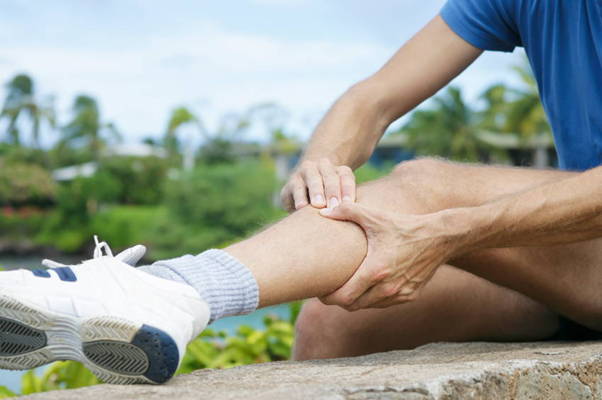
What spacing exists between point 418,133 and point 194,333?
32.9 m

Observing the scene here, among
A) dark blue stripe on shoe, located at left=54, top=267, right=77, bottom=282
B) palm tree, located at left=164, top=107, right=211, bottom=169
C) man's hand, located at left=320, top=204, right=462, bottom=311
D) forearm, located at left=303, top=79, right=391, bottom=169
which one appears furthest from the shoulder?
palm tree, located at left=164, top=107, right=211, bottom=169

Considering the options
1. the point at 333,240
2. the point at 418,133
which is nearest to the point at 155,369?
the point at 333,240

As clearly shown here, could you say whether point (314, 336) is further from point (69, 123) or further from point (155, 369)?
point (69, 123)

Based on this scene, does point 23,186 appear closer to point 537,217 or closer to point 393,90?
point 393,90

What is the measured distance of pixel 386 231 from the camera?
55.7 inches

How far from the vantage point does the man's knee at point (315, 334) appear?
1.84 meters

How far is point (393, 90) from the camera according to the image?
6.86 feet

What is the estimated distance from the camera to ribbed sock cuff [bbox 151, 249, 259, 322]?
4.21 ft

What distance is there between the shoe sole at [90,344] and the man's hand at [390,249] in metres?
0.41

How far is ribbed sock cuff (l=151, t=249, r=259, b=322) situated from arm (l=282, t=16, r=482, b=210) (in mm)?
707

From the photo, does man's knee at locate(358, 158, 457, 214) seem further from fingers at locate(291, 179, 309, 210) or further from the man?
fingers at locate(291, 179, 309, 210)

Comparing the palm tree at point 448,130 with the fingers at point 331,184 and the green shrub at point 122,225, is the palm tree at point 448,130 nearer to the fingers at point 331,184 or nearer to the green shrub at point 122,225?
the green shrub at point 122,225

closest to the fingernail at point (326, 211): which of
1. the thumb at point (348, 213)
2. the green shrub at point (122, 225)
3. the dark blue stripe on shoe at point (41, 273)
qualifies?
the thumb at point (348, 213)

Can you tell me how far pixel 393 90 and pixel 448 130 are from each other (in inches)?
1274
